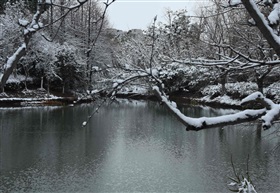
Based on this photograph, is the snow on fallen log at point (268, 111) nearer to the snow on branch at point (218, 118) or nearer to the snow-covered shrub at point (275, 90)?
A: the snow on branch at point (218, 118)

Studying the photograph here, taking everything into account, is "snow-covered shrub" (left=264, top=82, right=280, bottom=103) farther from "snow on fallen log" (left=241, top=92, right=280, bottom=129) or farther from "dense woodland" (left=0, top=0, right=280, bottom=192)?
"snow on fallen log" (left=241, top=92, right=280, bottom=129)

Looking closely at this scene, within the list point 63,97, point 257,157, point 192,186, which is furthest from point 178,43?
point 63,97

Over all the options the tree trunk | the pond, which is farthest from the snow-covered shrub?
the tree trunk

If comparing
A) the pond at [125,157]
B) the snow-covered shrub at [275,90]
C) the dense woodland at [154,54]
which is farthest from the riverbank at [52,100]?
the snow-covered shrub at [275,90]

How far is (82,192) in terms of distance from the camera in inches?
200

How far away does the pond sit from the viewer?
5438 mm

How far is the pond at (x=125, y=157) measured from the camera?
5.44m

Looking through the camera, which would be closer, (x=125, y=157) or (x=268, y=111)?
(x=268, y=111)

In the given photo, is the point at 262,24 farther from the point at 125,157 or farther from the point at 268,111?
the point at 125,157

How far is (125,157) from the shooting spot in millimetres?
7023

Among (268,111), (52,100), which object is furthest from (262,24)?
(52,100)

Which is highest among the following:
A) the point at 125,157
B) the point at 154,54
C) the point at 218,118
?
the point at 154,54

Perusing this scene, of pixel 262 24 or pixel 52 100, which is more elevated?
pixel 262 24

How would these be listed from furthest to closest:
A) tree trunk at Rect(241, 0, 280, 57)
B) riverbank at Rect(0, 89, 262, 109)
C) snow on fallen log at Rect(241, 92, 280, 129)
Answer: riverbank at Rect(0, 89, 262, 109) → tree trunk at Rect(241, 0, 280, 57) → snow on fallen log at Rect(241, 92, 280, 129)
